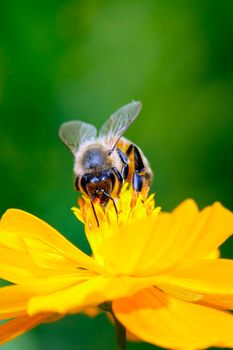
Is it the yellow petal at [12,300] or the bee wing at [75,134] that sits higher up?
the bee wing at [75,134]

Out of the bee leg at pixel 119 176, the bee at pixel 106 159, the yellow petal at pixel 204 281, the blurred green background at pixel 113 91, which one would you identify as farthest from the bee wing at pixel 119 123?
the blurred green background at pixel 113 91

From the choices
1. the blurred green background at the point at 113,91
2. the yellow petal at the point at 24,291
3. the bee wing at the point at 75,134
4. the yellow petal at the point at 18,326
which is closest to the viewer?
the yellow petal at the point at 24,291

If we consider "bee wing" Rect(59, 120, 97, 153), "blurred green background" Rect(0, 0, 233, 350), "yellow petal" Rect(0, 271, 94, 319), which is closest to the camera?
"yellow petal" Rect(0, 271, 94, 319)

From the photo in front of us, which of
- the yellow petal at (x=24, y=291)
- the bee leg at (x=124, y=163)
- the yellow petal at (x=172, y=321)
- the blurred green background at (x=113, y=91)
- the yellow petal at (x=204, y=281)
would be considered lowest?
the yellow petal at (x=172, y=321)

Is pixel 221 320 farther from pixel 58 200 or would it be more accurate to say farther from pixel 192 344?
pixel 58 200

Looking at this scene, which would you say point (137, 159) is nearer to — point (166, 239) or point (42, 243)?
point (42, 243)

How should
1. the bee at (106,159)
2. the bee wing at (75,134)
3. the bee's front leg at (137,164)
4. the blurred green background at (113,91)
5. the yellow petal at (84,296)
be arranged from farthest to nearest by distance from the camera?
1. the blurred green background at (113,91)
2. the bee wing at (75,134)
3. the bee's front leg at (137,164)
4. the bee at (106,159)
5. the yellow petal at (84,296)

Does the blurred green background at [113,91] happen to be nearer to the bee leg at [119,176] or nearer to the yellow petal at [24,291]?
the bee leg at [119,176]

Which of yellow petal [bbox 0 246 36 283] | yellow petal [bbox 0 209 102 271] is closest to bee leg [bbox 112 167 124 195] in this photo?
yellow petal [bbox 0 209 102 271]

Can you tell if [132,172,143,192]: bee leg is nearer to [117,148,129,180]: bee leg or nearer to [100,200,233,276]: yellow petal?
[117,148,129,180]: bee leg
